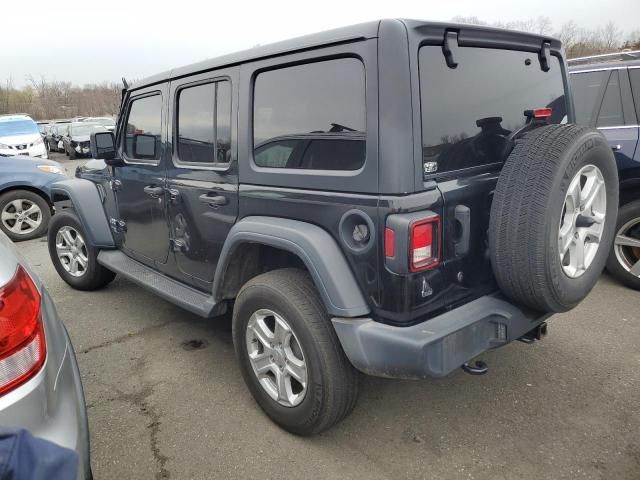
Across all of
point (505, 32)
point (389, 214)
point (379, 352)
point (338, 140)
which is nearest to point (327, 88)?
point (338, 140)

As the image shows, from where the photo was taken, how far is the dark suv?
1993 millimetres

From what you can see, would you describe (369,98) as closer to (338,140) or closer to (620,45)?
(338,140)

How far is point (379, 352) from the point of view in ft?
6.68

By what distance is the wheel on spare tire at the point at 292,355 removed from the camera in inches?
88.0

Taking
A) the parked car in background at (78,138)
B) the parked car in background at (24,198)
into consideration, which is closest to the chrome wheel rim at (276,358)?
the parked car in background at (24,198)

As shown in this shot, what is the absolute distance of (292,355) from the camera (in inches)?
95.7

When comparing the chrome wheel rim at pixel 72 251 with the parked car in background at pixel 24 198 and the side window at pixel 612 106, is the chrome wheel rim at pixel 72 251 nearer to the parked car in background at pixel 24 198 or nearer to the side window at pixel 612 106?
the parked car in background at pixel 24 198

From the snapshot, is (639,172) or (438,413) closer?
(438,413)

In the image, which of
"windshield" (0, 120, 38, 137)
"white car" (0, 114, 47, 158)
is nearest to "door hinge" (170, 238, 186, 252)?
"white car" (0, 114, 47, 158)

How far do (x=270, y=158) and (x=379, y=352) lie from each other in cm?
115

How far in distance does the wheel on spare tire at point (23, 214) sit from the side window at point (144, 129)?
13.5 feet

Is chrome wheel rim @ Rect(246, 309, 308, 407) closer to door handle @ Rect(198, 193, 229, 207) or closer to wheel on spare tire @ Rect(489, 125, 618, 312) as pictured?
door handle @ Rect(198, 193, 229, 207)

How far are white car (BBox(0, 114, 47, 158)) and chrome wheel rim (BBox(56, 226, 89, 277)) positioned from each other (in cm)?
991

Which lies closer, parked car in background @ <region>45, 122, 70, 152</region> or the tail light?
the tail light
